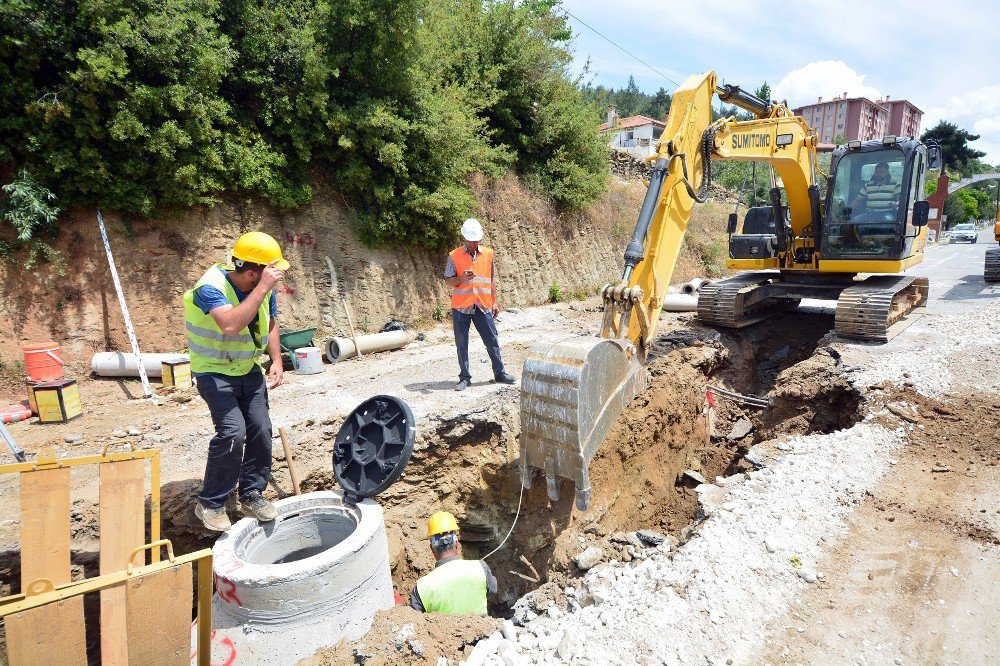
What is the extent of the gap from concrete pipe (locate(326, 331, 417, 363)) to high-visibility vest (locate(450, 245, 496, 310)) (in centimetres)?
283

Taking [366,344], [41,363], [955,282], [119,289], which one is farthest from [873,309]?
[955,282]

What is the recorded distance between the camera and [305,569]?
321 cm

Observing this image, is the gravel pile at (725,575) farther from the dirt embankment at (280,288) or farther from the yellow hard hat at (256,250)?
the dirt embankment at (280,288)

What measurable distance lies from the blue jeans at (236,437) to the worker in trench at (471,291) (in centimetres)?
255

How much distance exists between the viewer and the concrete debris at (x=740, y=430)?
6.05 metres

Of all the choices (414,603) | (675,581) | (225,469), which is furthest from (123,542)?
(675,581)

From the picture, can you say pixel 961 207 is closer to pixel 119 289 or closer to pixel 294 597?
pixel 119 289

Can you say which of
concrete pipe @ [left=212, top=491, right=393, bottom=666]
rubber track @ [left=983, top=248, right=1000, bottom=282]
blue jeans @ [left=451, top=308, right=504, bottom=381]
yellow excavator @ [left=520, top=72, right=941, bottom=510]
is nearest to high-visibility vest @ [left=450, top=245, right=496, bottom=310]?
blue jeans @ [left=451, top=308, right=504, bottom=381]

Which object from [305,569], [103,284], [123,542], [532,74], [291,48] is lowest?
[305,569]

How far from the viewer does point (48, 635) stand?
2266 mm

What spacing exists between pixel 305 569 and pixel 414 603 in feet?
2.73

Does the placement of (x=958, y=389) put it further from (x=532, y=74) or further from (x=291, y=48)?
(x=532, y=74)

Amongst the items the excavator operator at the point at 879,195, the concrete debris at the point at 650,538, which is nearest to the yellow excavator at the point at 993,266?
the excavator operator at the point at 879,195

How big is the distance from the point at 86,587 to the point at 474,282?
4360mm
